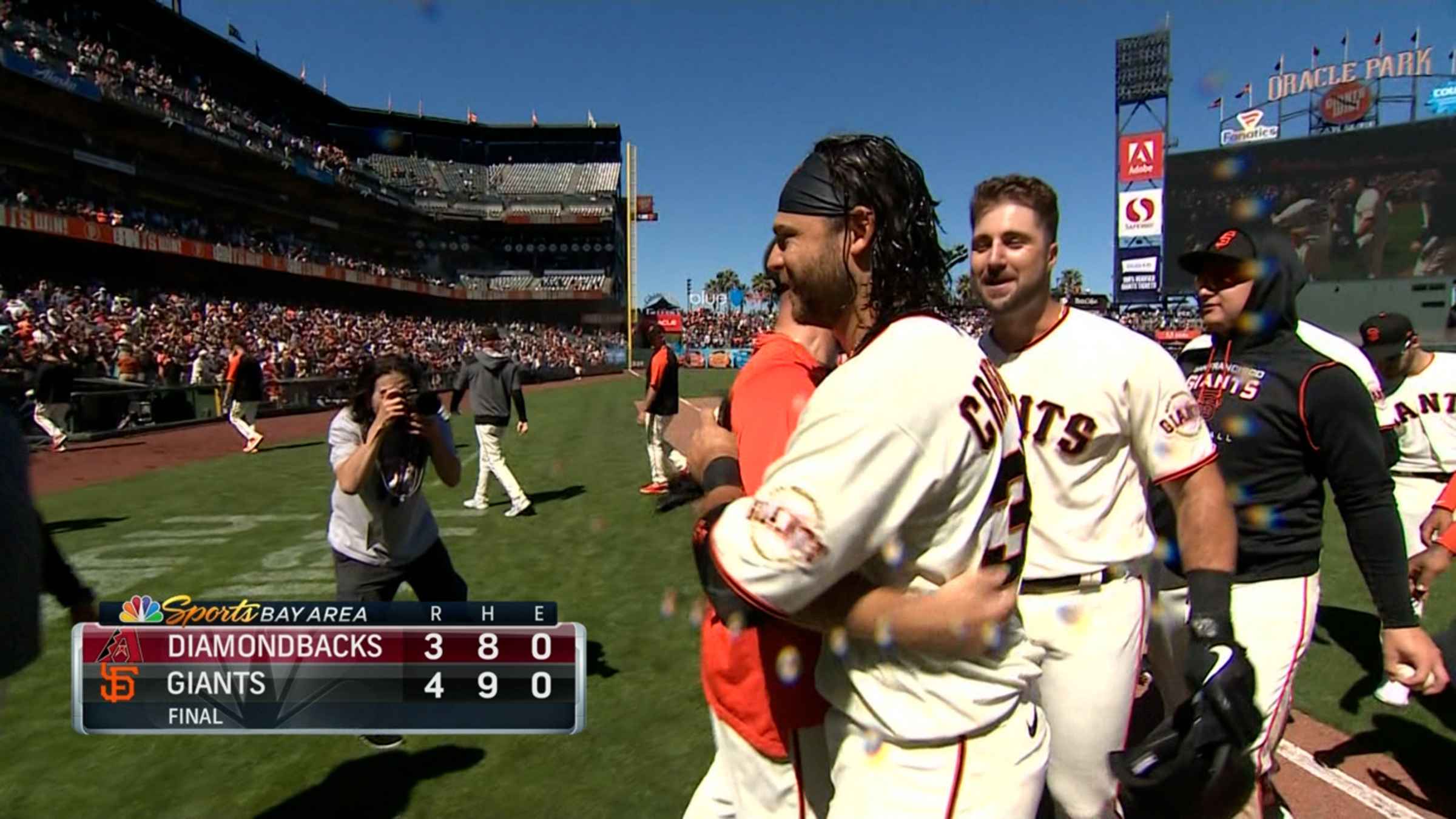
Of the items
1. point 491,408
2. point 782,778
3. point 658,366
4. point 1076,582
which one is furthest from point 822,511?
point 658,366

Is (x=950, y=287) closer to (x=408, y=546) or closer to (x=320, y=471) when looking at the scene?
(x=408, y=546)

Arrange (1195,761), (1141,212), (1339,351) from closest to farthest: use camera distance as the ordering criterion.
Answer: (1195,761) < (1339,351) < (1141,212)

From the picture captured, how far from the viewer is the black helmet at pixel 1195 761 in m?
2.01

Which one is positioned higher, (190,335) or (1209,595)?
(190,335)

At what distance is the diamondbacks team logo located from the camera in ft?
4.11

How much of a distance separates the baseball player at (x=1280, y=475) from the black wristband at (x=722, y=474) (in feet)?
6.11

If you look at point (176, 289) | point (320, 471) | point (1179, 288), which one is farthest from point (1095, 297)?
point (176, 289)

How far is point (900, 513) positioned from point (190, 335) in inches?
1265

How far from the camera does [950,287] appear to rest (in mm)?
1782

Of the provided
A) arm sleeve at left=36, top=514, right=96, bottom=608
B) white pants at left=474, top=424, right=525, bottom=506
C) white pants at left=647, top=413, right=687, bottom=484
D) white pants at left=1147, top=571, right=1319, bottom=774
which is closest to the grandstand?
white pants at left=474, top=424, right=525, bottom=506

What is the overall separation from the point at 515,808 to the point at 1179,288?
138ft

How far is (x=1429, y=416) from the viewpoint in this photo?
510 centimetres

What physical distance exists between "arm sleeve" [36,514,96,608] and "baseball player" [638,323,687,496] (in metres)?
7.50

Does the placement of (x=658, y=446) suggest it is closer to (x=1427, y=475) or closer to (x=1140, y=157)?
(x=1427, y=475)
